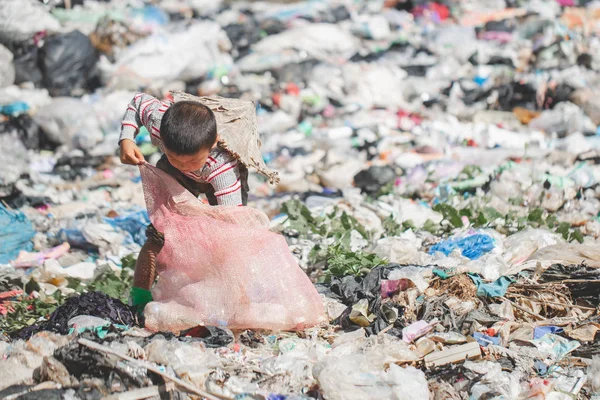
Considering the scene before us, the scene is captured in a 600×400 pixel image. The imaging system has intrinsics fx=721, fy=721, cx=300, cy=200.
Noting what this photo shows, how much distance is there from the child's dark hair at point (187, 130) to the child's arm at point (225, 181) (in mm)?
182

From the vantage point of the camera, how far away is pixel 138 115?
2.92 meters

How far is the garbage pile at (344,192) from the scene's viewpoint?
2.46 meters

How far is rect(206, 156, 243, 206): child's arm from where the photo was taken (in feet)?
9.28

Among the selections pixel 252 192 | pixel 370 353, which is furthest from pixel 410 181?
pixel 370 353

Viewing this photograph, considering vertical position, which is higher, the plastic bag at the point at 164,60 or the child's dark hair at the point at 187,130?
the child's dark hair at the point at 187,130

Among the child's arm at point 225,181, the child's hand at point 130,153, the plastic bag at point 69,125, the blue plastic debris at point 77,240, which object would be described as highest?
the child's hand at point 130,153

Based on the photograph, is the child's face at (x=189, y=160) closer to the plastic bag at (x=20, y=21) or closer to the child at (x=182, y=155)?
the child at (x=182, y=155)

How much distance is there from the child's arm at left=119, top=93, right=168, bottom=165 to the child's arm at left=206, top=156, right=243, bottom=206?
0.27 meters

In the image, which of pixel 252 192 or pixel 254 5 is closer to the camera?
pixel 252 192

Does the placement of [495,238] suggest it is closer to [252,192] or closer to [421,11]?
[252,192]

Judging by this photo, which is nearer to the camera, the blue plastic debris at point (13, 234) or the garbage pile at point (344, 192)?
the garbage pile at point (344, 192)

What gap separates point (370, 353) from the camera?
2504 millimetres

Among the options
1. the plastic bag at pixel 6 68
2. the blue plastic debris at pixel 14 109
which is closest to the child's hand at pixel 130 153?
the blue plastic debris at pixel 14 109

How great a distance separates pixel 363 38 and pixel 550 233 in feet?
20.7
